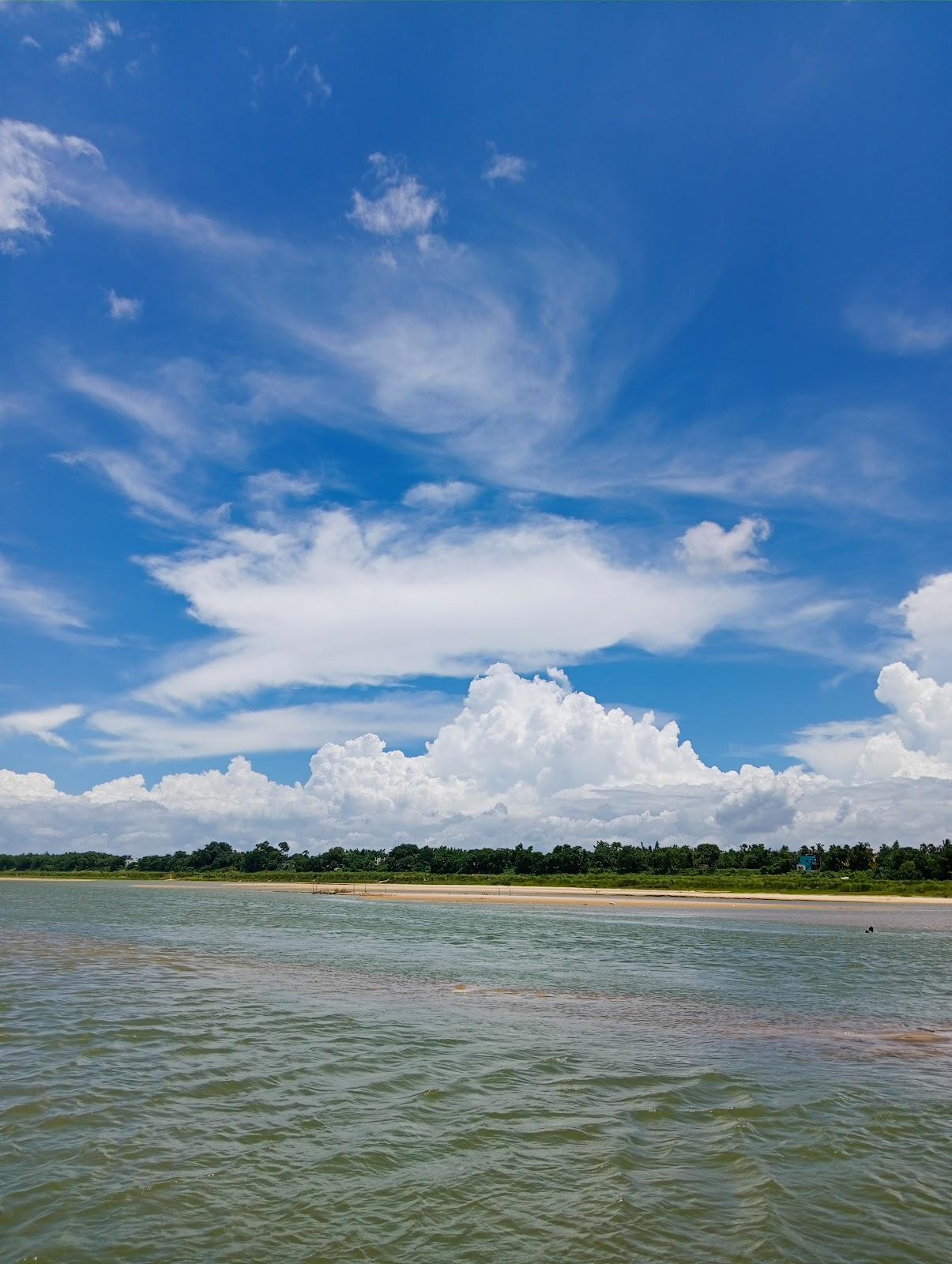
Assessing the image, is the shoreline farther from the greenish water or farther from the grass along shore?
the greenish water

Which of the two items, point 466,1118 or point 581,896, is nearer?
point 466,1118

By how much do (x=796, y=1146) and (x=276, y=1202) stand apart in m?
8.41

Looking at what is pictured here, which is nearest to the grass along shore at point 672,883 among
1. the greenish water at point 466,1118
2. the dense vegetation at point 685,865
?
the dense vegetation at point 685,865

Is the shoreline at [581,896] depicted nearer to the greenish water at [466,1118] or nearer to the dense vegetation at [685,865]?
the dense vegetation at [685,865]

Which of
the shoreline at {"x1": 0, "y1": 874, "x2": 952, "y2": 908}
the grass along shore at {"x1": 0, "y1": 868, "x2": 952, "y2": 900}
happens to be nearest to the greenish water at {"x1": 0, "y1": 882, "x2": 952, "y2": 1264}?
the shoreline at {"x1": 0, "y1": 874, "x2": 952, "y2": 908}

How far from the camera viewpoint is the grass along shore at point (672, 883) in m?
126

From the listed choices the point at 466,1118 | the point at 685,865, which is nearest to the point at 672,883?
the point at 685,865

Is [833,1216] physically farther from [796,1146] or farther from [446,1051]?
[446,1051]

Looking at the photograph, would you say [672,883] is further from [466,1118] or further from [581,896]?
[466,1118]

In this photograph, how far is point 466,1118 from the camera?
14578mm

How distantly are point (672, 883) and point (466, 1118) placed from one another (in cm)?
13982

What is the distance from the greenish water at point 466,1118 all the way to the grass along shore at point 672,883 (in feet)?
341

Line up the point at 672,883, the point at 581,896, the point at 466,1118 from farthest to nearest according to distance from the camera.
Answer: the point at 672,883, the point at 581,896, the point at 466,1118

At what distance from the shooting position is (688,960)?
139ft
